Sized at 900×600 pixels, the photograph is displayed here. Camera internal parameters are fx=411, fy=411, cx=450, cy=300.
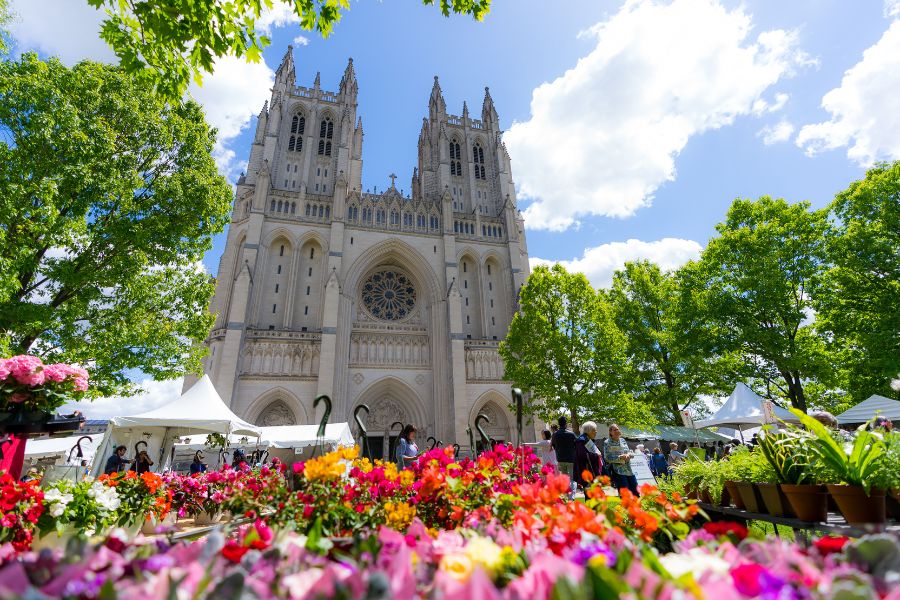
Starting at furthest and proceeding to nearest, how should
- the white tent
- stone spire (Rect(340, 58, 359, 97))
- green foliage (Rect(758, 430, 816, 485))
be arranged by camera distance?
stone spire (Rect(340, 58, 359, 97)) < the white tent < green foliage (Rect(758, 430, 816, 485))

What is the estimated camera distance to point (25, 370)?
14.7 ft

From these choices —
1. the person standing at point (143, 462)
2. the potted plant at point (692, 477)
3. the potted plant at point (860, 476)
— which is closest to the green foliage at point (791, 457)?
the potted plant at point (860, 476)

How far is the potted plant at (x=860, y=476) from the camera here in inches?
96.2

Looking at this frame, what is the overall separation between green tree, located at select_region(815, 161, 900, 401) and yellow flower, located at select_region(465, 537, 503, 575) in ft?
51.9

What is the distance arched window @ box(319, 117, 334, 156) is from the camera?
3184 cm

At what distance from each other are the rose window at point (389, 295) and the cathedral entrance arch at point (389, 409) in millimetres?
4962

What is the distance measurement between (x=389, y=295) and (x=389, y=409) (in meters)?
7.89

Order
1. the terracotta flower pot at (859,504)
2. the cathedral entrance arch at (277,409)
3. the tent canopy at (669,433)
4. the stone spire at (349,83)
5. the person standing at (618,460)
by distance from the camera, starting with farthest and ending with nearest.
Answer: the stone spire at (349,83), the cathedral entrance arch at (277,409), the tent canopy at (669,433), the person standing at (618,460), the terracotta flower pot at (859,504)

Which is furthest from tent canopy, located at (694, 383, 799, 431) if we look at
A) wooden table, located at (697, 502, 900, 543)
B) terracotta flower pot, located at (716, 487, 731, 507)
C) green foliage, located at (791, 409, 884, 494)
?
green foliage, located at (791, 409, 884, 494)

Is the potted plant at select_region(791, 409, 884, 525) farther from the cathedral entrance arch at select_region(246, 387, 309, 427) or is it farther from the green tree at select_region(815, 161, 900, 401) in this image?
the cathedral entrance arch at select_region(246, 387, 309, 427)

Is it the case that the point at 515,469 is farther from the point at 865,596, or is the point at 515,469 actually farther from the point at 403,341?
the point at 403,341

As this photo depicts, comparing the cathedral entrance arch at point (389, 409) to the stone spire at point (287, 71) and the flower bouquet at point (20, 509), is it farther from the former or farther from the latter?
the stone spire at point (287, 71)

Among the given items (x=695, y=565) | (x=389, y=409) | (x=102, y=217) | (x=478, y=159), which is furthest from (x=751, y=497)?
(x=478, y=159)

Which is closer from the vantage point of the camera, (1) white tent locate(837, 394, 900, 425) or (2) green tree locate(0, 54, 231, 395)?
(2) green tree locate(0, 54, 231, 395)
